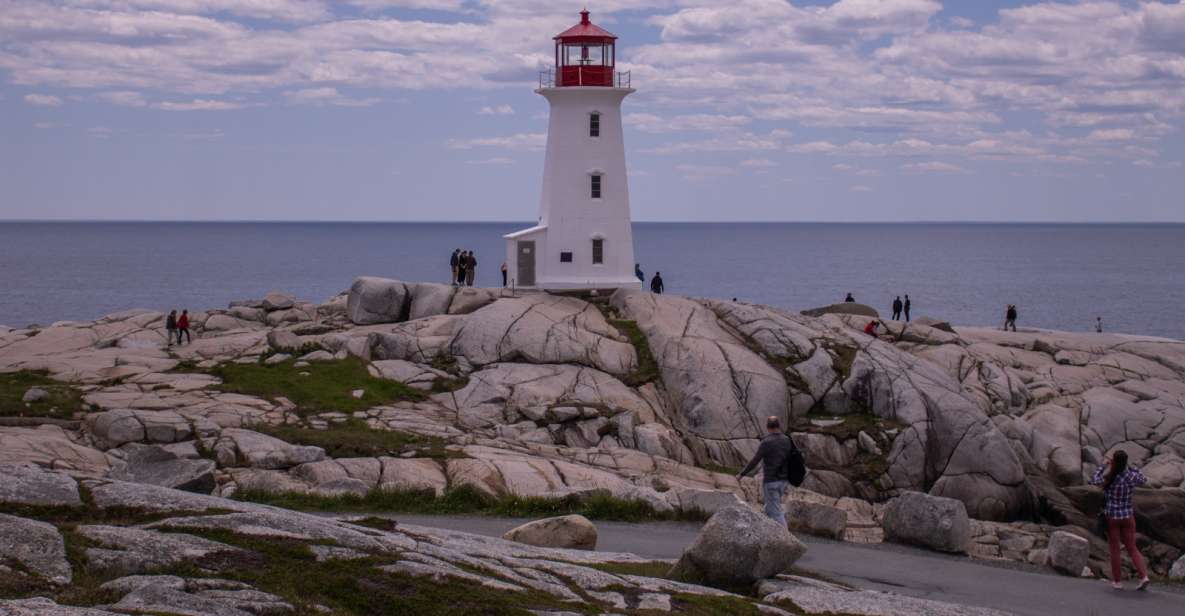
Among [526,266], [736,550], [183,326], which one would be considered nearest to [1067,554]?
[736,550]

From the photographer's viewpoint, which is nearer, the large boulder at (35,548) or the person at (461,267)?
the large boulder at (35,548)

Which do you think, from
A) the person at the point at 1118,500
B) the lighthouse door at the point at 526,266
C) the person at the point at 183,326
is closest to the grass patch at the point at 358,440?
the person at the point at 183,326

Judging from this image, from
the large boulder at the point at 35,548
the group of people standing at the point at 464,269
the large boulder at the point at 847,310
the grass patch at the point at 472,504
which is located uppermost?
the group of people standing at the point at 464,269

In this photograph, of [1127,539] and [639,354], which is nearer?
[1127,539]

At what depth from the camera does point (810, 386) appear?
41.6 meters

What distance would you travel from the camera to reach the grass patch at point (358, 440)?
31484 mm

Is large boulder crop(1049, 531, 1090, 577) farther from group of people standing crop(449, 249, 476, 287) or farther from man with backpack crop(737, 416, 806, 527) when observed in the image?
group of people standing crop(449, 249, 476, 287)

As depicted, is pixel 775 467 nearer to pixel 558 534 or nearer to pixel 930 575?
pixel 930 575

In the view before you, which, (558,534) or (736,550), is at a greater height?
(736,550)

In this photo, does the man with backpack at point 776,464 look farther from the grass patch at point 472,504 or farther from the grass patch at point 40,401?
the grass patch at point 40,401

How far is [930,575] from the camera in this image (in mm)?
21578

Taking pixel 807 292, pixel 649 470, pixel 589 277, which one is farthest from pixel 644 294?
pixel 807 292

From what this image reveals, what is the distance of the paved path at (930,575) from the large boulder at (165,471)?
4.01m

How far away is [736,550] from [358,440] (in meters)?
17.2
